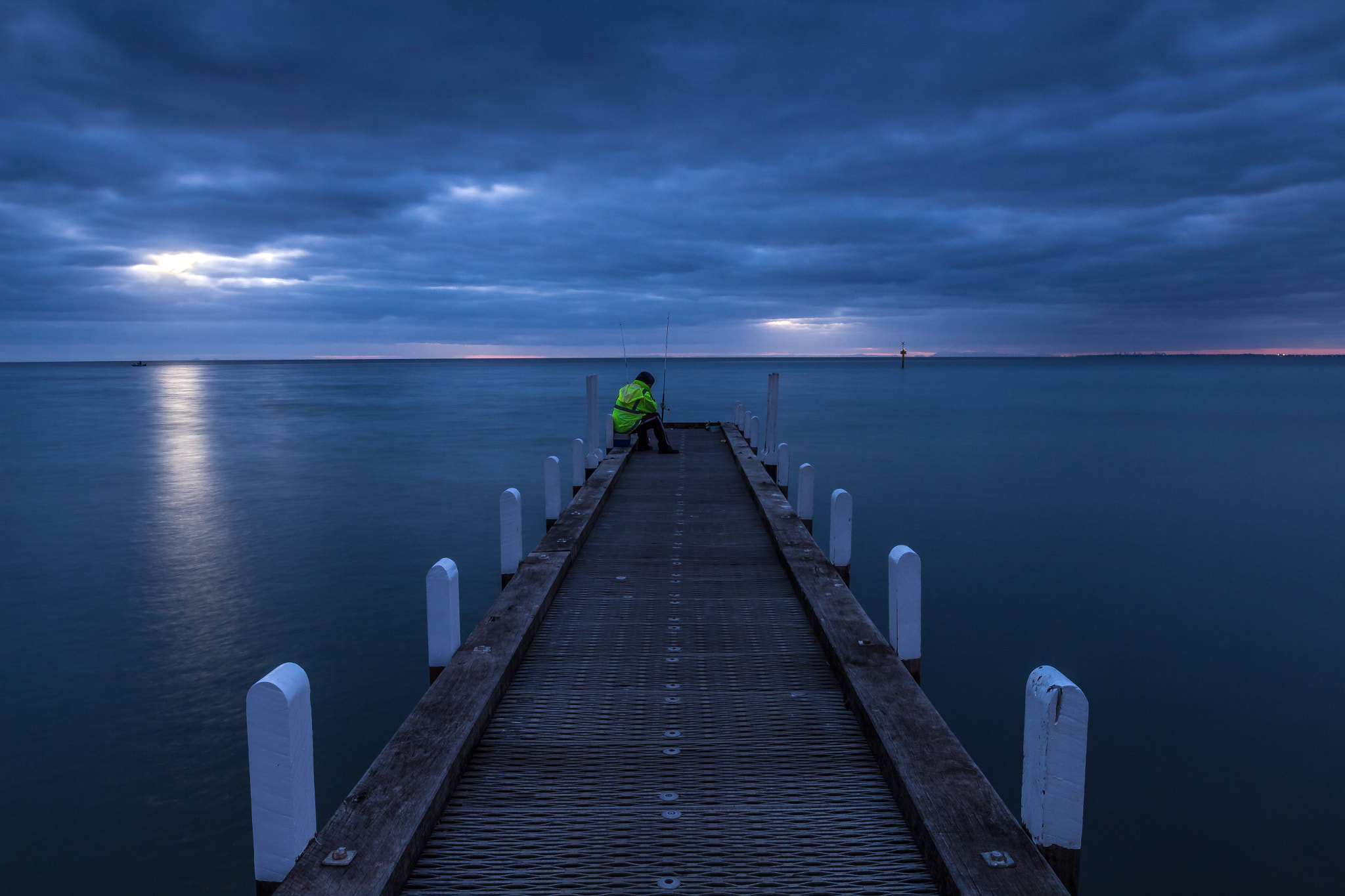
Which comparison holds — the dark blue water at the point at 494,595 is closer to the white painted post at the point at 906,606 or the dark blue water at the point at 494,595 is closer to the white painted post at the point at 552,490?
the white painted post at the point at 552,490

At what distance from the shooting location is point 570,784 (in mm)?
4258

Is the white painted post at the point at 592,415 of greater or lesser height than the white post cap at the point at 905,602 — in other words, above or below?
above

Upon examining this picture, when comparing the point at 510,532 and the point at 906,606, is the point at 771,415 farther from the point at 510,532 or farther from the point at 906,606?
the point at 906,606

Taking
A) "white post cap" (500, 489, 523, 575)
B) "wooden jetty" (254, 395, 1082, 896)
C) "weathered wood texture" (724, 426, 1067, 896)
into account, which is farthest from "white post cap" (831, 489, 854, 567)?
"white post cap" (500, 489, 523, 575)

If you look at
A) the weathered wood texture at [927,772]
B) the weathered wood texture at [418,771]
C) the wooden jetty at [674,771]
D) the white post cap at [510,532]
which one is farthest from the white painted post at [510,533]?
the weathered wood texture at [927,772]

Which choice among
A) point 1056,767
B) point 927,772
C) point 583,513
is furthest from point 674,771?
point 583,513

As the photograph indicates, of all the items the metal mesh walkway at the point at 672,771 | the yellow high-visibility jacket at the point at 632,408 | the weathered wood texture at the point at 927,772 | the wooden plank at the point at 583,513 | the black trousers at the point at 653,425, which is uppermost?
the yellow high-visibility jacket at the point at 632,408

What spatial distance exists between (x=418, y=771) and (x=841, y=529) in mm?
5567

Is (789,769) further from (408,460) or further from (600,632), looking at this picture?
(408,460)

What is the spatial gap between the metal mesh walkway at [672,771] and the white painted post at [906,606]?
61 cm

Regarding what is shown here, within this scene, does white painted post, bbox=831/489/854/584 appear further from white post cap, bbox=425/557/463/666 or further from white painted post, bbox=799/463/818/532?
white post cap, bbox=425/557/463/666

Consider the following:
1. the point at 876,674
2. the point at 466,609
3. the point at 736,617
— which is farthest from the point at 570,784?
the point at 466,609

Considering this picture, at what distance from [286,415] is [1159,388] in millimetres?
85962

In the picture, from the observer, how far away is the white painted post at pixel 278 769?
3139 mm
